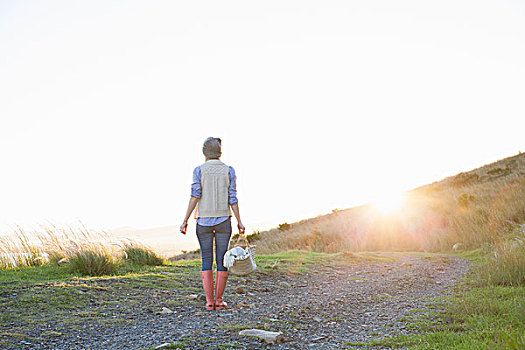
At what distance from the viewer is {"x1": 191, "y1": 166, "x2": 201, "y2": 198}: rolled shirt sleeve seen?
5.86 m

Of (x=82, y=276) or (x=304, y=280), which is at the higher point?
(x=82, y=276)

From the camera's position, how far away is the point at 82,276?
751 cm

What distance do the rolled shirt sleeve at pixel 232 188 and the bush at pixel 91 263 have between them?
3540 mm

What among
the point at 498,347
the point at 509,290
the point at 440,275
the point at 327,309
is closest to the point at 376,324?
the point at 327,309

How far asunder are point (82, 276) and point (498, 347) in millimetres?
Result: 6751

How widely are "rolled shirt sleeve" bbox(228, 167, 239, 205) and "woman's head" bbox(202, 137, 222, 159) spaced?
0.31m

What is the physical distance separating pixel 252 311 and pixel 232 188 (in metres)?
1.79

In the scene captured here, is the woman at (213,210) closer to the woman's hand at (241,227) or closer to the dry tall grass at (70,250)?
the woman's hand at (241,227)

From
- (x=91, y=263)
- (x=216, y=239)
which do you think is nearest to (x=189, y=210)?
(x=216, y=239)

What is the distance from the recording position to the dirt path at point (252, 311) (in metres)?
4.29

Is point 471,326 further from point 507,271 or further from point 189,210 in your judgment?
point 189,210

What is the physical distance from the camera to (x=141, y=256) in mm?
9844

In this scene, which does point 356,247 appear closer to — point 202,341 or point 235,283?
point 235,283

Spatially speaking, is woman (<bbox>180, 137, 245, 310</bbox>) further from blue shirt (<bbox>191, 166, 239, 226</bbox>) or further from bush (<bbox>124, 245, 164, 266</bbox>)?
bush (<bbox>124, 245, 164, 266</bbox>)
